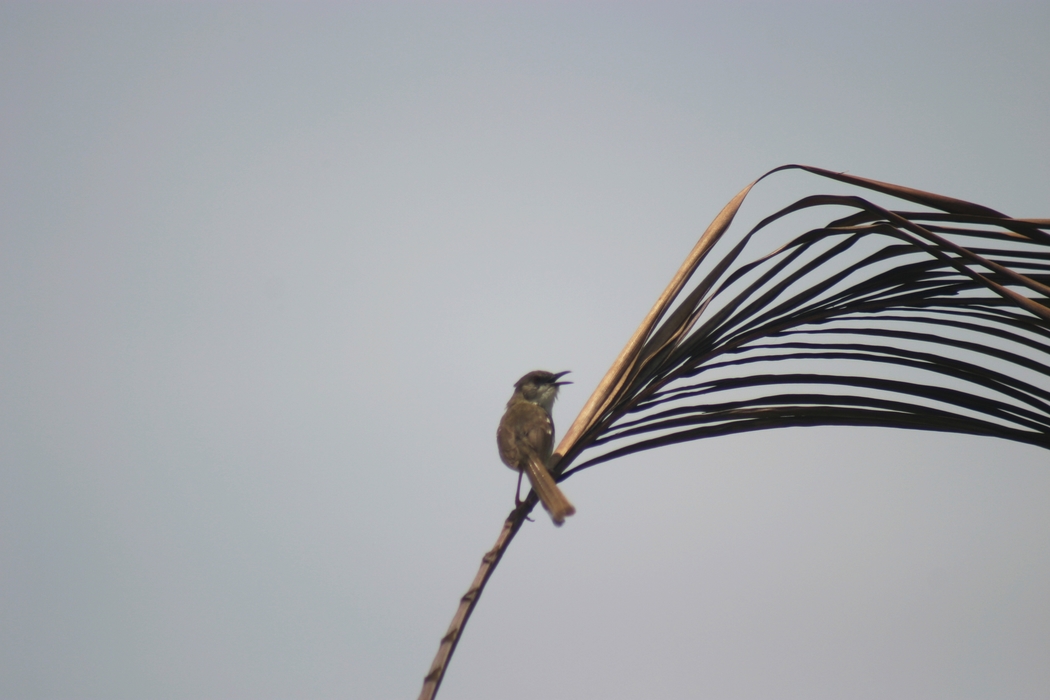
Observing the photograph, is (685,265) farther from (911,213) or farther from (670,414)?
(911,213)

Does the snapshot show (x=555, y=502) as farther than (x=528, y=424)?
No

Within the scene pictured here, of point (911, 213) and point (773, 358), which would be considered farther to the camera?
point (773, 358)

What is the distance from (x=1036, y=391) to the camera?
1.83 metres

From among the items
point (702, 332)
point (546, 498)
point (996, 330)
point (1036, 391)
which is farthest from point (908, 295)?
point (546, 498)

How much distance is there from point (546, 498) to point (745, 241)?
2.69ft

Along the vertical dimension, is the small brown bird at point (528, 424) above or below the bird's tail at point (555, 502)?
above

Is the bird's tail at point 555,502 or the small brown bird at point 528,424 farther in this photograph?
the small brown bird at point 528,424

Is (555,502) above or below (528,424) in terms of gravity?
below

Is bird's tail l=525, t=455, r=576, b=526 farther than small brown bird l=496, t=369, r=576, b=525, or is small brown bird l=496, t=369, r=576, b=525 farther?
small brown bird l=496, t=369, r=576, b=525

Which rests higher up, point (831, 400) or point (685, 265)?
point (685, 265)

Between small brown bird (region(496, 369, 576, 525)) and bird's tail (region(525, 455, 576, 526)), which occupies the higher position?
small brown bird (region(496, 369, 576, 525))

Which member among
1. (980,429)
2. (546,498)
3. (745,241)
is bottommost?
(546,498)

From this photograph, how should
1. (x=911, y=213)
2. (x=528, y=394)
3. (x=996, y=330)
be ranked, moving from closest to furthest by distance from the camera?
1. (x=911, y=213)
2. (x=996, y=330)
3. (x=528, y=394)

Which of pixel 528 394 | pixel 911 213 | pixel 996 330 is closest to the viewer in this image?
pixel 911 213
